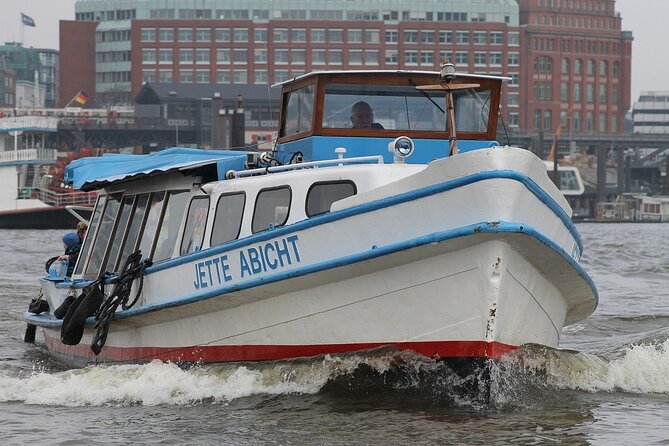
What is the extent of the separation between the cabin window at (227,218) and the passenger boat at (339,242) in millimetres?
20

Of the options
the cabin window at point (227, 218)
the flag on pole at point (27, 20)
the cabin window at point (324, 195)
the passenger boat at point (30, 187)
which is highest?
the flag on pole at point (27, 20)

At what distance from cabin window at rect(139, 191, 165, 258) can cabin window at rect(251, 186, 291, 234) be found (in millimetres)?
1924

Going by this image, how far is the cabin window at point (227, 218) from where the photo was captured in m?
12.7

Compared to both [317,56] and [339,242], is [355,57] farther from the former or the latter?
[339,242]

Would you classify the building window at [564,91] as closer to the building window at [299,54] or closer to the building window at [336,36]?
the building window at [336,36]

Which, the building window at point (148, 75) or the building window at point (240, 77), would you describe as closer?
the building window at point (240, 77)

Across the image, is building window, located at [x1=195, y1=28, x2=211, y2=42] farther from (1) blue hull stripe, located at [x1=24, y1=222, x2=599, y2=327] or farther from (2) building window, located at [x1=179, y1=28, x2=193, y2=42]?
(1) blue hull stripe, located at [x1=24, y1=222, x2=599, y2=327]

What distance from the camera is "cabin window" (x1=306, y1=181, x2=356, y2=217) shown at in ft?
39.4

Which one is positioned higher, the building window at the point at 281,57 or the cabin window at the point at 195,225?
the building window at the point at 281,57

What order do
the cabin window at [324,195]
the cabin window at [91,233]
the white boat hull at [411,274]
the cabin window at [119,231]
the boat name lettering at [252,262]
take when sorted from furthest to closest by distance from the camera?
the cabin window at [91,233] < the cabin window at [119,231] < the cabin window at [324,195] < the boat name lettering at [252,262] < the white boat hull at [411,274]

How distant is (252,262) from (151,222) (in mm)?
2679

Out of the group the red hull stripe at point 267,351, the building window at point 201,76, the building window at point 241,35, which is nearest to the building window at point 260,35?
the building window at point 241,35

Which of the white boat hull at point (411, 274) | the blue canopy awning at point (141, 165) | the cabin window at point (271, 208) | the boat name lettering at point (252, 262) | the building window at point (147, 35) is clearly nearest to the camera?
the white boat hull at point (411, 274)

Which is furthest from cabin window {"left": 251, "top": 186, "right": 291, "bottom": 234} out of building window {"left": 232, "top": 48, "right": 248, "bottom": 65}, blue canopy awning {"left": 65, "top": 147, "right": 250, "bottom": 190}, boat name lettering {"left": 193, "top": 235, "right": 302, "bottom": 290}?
building window {"left": 232, "top": 48, "right": 248, "bottom": 65}
